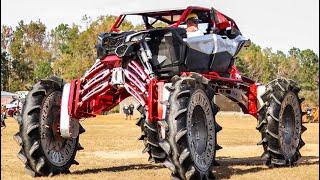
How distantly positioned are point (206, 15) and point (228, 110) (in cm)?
7590

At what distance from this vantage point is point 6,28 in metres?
110

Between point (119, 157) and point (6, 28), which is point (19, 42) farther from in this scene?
point (119, 157)

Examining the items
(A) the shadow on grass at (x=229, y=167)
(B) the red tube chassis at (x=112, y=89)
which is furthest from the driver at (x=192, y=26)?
(A) the shadow on grass at (x=229, y=167)

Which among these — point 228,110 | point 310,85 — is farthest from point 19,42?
point 310,85

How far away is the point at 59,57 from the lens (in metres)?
114

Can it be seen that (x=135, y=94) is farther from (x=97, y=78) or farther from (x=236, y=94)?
(x=236, y=94)

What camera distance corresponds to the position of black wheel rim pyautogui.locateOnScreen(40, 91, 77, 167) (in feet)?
42.2

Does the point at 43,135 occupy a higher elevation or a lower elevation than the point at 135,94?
lower

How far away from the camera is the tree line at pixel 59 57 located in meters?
90.0

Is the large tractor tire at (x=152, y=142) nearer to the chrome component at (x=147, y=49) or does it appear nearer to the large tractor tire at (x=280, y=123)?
the chrome component at (x=147, y=49)

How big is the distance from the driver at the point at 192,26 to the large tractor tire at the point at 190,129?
6.00 feet

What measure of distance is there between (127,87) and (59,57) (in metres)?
103

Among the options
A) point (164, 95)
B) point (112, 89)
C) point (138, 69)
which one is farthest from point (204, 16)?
point (164, 95)

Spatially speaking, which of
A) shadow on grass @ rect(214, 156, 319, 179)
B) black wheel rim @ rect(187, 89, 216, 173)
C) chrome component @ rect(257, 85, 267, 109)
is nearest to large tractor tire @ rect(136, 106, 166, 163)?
shadow on grass @ rect(214, 156, 319, 179)
